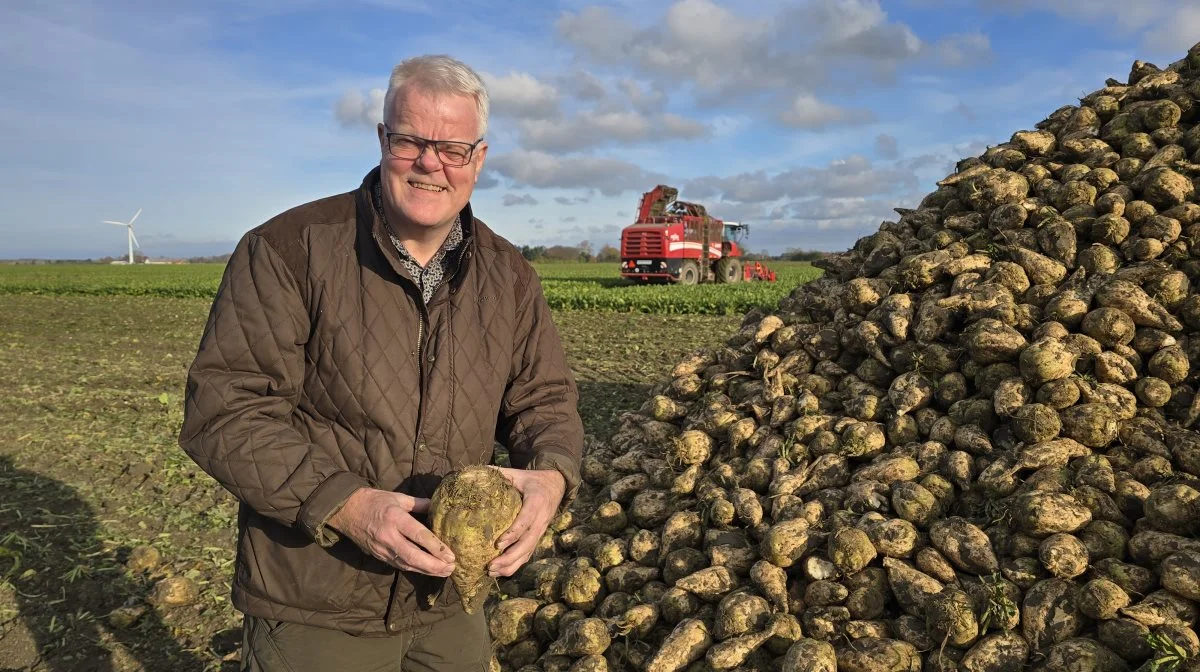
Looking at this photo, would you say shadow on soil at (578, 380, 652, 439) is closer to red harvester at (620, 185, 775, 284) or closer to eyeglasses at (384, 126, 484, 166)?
eyeglasses at (384, 126, 484, 166)

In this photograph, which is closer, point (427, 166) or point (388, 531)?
point (388, 531)

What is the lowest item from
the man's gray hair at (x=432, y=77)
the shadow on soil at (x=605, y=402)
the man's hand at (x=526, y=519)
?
the shadow on soil at (x=605, y=402)

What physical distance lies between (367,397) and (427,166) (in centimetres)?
76

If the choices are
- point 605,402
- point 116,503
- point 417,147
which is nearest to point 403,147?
point 417,147

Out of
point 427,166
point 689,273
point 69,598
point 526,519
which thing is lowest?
point 69,598

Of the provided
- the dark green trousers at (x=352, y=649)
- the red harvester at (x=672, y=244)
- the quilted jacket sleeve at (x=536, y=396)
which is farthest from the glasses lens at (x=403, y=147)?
the red harvester at (x=672, y=244)

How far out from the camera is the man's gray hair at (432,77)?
98.0 inches

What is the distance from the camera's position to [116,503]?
6.52m

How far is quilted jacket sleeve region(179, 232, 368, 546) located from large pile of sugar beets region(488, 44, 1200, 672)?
208 cm

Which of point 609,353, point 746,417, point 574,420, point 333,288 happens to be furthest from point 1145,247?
point 609,353

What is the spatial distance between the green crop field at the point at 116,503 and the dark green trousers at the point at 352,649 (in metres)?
2.19

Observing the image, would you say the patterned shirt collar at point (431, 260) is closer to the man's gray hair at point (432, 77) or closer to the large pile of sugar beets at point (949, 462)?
the man's gray hair at point (432, 77)

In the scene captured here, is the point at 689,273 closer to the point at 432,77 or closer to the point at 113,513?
the point at 113,513

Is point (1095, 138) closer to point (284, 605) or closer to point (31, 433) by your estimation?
point (284, 605)
